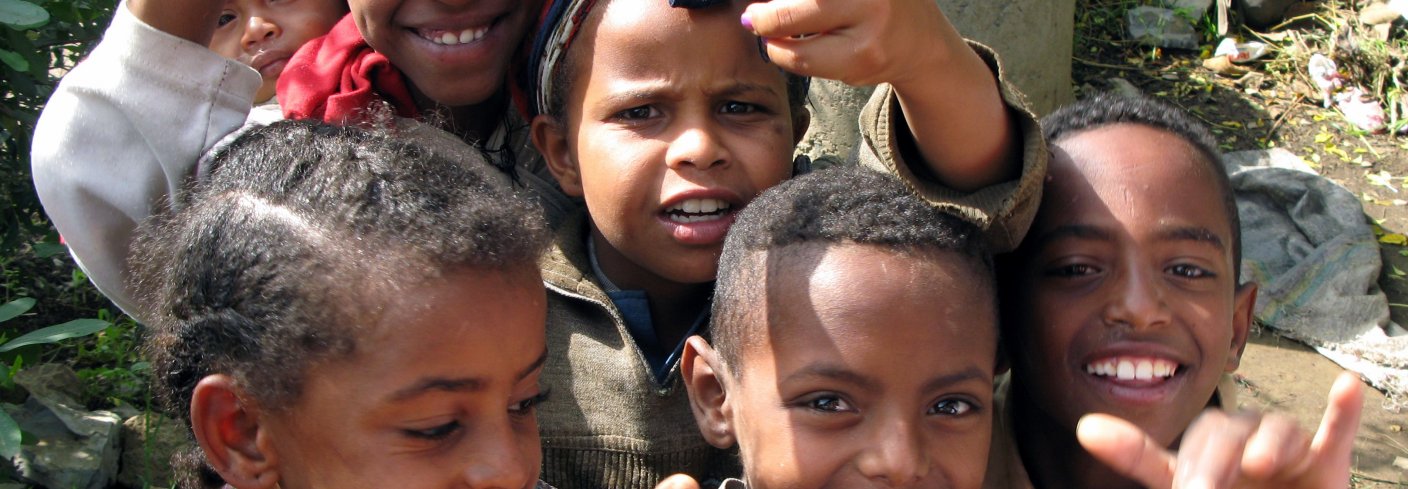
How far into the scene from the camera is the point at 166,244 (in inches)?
72.0

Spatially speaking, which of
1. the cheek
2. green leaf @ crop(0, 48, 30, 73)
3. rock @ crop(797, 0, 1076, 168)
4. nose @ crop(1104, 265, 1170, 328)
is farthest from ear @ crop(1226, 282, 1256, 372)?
green leaf @ crop(0, 48, 30, 73)

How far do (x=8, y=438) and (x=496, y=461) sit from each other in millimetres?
1279

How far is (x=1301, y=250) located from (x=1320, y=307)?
1.07ft

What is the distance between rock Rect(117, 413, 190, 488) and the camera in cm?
316

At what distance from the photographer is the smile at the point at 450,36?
245cm

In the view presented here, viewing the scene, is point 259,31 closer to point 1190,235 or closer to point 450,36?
point 450,36

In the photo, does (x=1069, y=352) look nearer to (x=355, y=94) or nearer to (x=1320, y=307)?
(x=355, y=94)

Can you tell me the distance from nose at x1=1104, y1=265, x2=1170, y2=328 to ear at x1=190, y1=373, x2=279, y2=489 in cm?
130

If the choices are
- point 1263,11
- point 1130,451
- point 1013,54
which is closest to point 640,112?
point 1130,451

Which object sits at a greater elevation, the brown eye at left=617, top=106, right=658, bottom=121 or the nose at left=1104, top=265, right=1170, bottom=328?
the brown eye at left=617, top=106, right=658, bottom=121

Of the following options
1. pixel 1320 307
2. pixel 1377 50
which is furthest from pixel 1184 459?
pixel 1377 50

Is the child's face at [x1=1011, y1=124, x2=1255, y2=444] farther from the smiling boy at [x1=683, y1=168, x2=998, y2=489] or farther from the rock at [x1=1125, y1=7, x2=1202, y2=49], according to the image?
the rock at [x1=1125, y1=7, x2=1202, y2=49]

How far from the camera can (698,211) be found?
2221 mm

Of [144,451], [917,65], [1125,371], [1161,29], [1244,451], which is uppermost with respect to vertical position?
[917,65]
